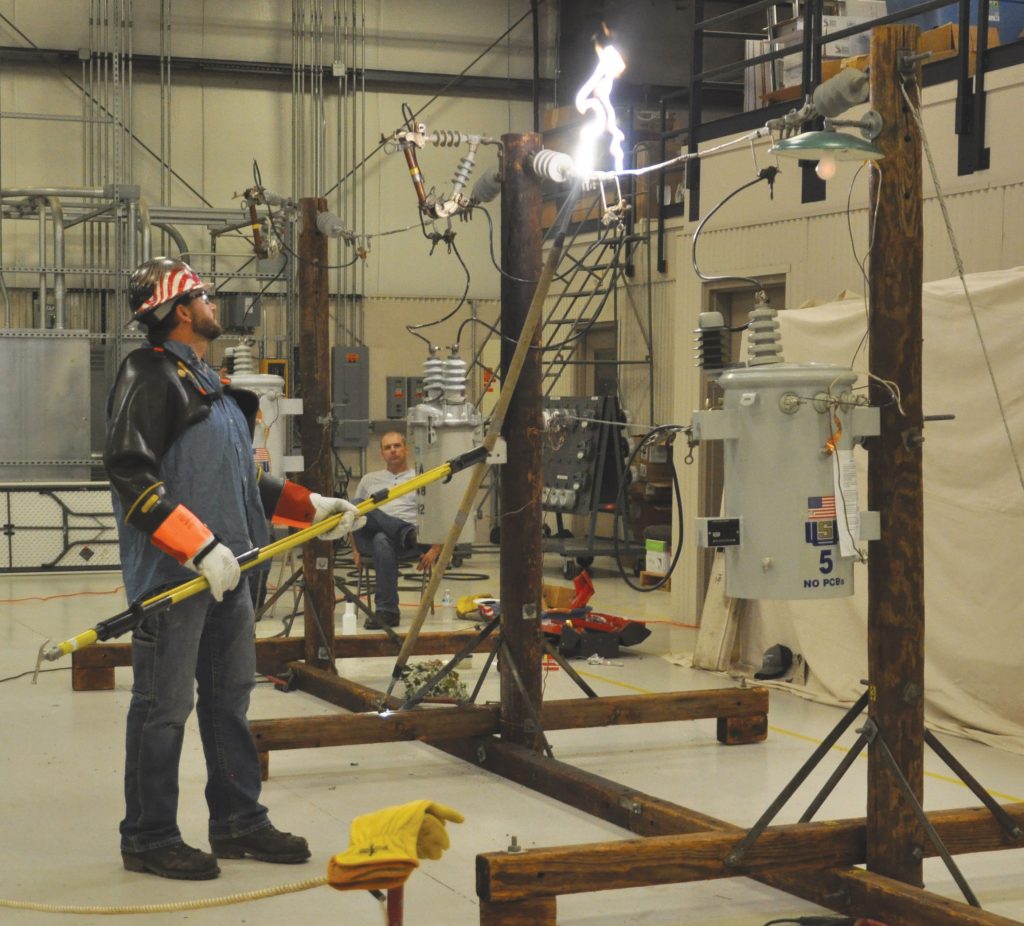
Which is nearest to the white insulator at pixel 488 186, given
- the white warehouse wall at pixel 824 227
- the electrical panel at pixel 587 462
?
the white warehouse wall at pixel 824 227

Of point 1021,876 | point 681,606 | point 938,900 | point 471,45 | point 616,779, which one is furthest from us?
point 471,45

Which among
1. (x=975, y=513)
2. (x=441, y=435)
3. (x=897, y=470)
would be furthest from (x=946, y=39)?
(x=897, y=470)

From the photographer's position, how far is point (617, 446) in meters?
12.6

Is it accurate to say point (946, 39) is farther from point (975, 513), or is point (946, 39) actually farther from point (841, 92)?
point (841, 92)

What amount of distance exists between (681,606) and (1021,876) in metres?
5.56

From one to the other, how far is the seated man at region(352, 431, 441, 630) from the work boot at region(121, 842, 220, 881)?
4980 millimetres

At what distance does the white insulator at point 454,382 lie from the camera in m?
7.16

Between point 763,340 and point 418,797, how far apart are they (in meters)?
2.29

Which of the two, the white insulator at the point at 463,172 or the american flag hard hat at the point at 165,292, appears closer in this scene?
the american flag hard hat at the point at 165,292

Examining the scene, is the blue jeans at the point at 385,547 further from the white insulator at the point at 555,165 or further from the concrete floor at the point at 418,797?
the white insulator at the point at 555,165

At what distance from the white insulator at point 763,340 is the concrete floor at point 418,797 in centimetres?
164

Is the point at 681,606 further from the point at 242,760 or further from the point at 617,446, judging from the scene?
the point at 242,760

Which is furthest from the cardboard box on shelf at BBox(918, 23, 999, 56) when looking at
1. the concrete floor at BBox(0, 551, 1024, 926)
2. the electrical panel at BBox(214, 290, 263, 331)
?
the electrical panel at BBox(214, 290, 263, 331)

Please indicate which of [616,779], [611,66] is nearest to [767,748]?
[616,779]
